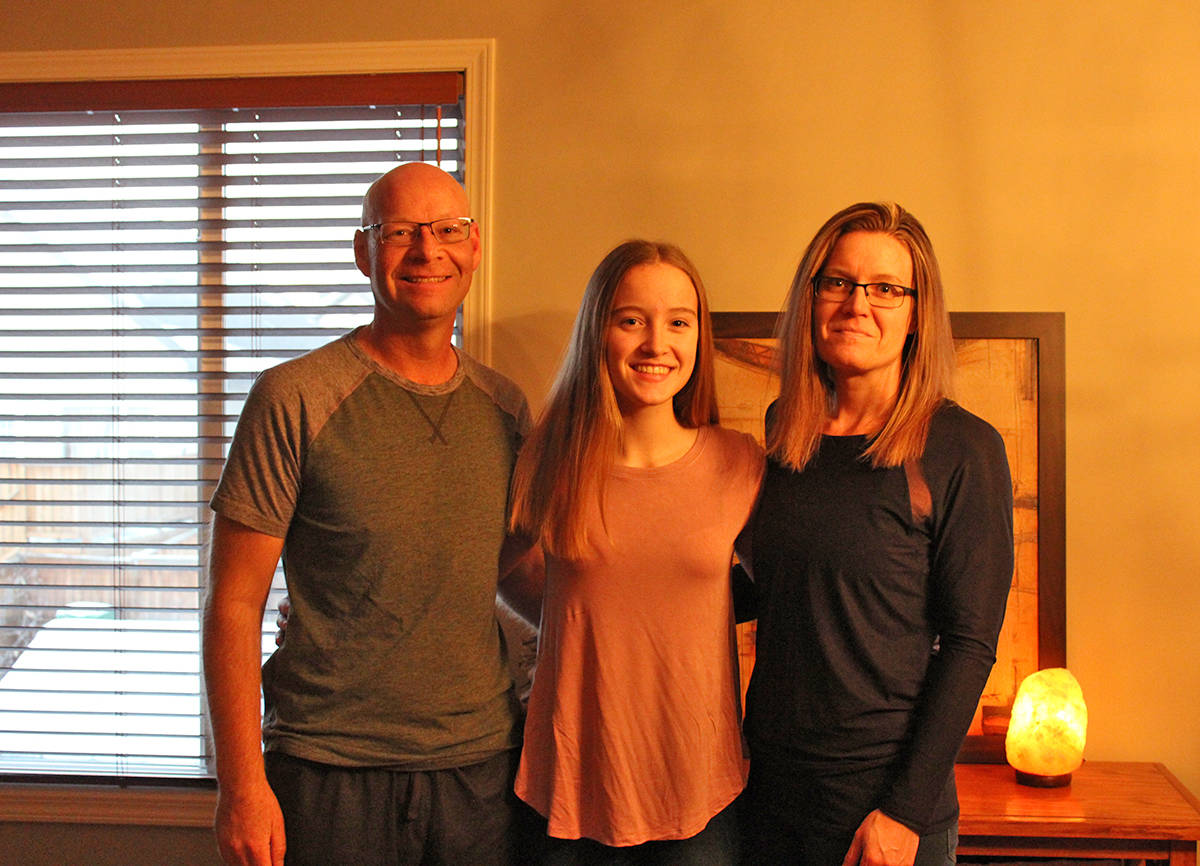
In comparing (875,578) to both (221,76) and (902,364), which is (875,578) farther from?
(221,76)

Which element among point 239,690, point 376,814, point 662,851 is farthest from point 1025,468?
point 239,690

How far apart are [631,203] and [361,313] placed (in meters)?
0.73

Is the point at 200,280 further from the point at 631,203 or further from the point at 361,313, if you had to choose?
the point at 631,203

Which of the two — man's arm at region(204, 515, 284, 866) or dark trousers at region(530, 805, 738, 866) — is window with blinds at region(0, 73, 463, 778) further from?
dark trousers at region(530, 805, 738, 866)

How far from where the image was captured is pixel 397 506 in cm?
152

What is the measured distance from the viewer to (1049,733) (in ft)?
6.42

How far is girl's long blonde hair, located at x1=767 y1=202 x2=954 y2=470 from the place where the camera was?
4.68 ft

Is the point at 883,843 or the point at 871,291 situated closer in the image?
the point at 883,843

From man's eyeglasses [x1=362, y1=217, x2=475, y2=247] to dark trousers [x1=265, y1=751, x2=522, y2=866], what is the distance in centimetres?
86

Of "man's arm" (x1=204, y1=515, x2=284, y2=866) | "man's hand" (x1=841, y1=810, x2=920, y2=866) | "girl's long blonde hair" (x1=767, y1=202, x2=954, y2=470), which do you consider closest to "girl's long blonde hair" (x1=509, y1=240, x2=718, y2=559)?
"girl's long blonde hair" (x1=767, y1=202, x2=954, y2=470)

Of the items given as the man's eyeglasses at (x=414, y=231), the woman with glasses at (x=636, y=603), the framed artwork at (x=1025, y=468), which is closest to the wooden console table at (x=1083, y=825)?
the framed artwork at (x=1025, y=468)

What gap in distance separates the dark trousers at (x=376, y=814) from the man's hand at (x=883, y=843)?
1.95 ft

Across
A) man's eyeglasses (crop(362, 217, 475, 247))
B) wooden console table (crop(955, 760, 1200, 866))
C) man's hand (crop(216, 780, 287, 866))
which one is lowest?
wooden console table (crop(955, 760, 1200, 866))

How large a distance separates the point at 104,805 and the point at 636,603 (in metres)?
1.72
